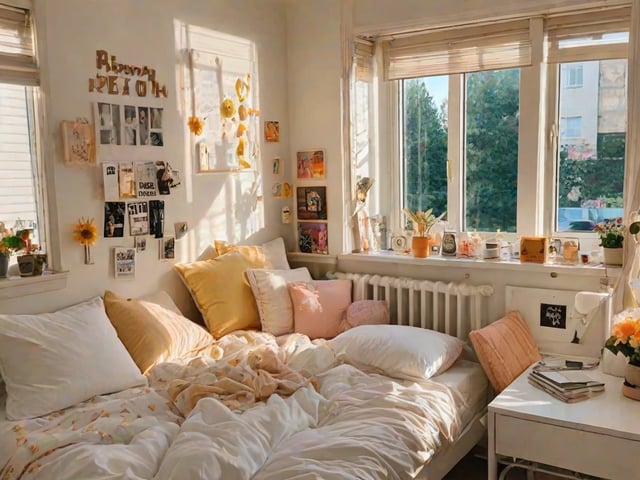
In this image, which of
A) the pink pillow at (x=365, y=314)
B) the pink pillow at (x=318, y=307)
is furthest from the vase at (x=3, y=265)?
the pink pillow at (x=365, y=314)

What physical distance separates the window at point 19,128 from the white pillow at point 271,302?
3.44 ft

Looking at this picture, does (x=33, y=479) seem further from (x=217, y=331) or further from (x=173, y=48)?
(x=173, y=48)

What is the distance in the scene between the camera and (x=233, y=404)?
7.28ft

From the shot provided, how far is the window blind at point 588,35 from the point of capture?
2.89 m

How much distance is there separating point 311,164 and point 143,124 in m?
1.09

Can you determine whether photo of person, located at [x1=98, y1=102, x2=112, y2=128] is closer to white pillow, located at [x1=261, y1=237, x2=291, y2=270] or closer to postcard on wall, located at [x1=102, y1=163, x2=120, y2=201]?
postcard on wall, located at [x1=102, y1=163, x2=120, y2=201]

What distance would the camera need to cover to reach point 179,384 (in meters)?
2.29

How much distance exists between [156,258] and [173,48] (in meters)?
1.04

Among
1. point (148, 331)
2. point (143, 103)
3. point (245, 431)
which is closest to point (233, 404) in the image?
point (245, 431)

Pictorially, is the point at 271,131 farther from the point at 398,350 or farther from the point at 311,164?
the point at 398,350

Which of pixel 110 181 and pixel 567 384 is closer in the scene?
pixel 567 384

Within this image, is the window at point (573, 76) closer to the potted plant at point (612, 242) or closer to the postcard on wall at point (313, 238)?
the potted plant at point (612, 242)

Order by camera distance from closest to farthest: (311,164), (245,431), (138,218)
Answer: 1. (245,431)
2. (138,218)
3. (311,164)

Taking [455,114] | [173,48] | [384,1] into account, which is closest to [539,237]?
[455,114]
